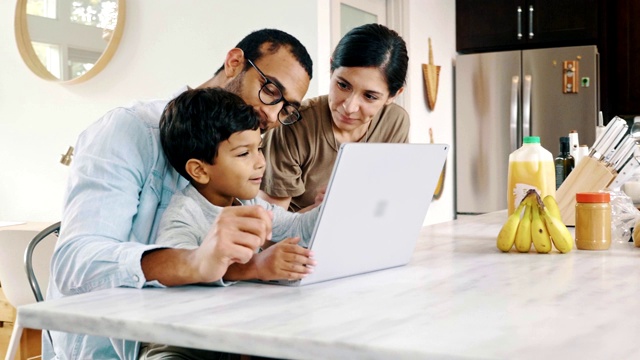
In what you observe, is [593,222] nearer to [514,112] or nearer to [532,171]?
[532,171]

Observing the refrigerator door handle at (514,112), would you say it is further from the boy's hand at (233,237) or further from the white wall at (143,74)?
the boy's hand at (233,237)

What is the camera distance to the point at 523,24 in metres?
5.28

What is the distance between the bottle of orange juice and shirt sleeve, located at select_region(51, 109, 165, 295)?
0.94 meters

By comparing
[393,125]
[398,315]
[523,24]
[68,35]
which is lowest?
[398,315]

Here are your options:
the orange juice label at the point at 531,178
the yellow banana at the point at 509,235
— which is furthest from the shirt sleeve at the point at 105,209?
the orange juice label at the point at 531,178

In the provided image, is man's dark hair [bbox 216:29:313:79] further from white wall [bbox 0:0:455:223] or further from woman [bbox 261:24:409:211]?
white wall [bbox 0:0:455:223]

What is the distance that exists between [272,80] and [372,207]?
52 centimetres

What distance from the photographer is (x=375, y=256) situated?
1337 millimetres

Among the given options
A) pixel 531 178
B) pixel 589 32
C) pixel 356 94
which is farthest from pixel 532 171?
pixel 589 32

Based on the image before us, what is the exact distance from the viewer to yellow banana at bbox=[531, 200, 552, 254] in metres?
1.58

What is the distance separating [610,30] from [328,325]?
4.84 m

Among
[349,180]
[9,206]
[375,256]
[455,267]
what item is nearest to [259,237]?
[349,180]

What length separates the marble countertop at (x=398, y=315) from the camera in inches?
32.8

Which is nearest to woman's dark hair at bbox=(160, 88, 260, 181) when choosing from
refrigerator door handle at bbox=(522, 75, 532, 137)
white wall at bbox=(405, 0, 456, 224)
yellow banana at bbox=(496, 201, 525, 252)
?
yellow banana at bbox=(496, 201, 525, 252)
